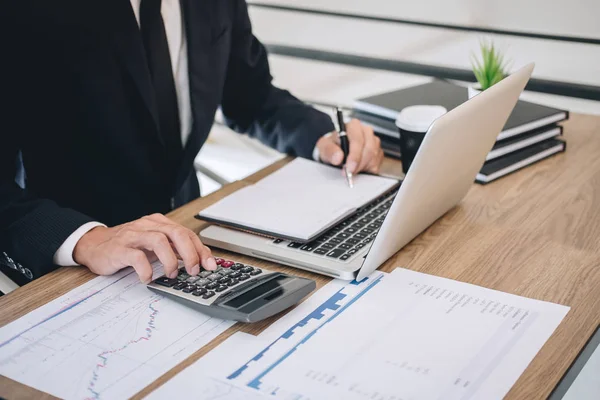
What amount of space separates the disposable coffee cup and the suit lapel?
1.54ft

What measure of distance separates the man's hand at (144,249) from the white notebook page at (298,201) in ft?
0.42

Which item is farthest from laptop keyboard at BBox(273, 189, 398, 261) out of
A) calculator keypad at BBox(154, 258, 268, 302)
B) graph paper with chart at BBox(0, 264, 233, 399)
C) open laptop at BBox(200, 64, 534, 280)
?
graph paper with chart at BBox(0, 264, 233, 399)

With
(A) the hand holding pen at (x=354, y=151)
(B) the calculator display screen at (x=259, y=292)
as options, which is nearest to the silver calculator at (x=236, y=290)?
(B) the calculator display screen at (x=259, y=292)

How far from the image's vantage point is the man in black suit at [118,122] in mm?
1105

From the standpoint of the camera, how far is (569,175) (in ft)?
4.54

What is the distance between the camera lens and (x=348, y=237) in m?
1.11

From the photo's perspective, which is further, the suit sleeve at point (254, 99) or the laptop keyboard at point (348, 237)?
the suit sleeve at point (254, 99)

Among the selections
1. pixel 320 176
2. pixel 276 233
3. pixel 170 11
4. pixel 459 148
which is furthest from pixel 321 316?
pixel 170 11

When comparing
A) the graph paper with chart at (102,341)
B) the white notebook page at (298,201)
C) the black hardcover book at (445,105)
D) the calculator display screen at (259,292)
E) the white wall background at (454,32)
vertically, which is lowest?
the graph paper with chart at (102,341)

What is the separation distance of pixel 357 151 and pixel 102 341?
62 cm

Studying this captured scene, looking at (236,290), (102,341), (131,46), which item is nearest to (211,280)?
(236,290)

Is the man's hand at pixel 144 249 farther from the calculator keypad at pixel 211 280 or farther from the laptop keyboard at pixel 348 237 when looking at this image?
the laptop keyboard at pixel 348 237

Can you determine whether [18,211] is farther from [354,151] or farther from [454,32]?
[454,32]

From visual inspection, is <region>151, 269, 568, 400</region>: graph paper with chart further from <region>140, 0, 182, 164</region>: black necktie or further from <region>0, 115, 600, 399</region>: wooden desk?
<region>140, 0, 182, 164</region>: black necktie
